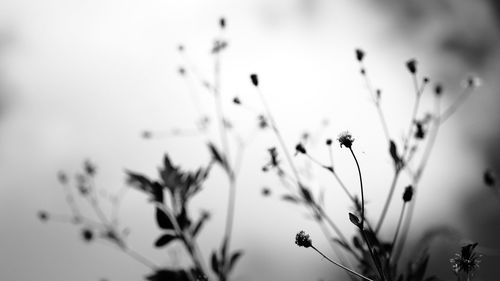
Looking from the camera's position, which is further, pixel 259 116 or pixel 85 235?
pixel 85 235

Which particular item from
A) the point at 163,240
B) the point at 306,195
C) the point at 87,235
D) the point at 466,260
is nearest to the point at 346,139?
the point at 466,260

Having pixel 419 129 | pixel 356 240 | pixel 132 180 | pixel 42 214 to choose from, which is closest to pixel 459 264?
pixel 356 240

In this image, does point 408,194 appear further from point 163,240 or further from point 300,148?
point 163,240

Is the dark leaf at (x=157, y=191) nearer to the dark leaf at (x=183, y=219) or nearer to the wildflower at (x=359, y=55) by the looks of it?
the dark leaf at (x=183, y=219)

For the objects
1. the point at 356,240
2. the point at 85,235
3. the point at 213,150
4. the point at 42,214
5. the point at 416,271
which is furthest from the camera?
the point at 42,214

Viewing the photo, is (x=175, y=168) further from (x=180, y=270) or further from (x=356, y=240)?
(x=356, y=240)

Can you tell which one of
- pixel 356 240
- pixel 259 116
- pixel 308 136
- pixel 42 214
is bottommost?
pixel 42 214

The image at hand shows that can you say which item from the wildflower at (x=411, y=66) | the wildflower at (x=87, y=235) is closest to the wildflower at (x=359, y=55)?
the wildflower at (x=411, y=66)
